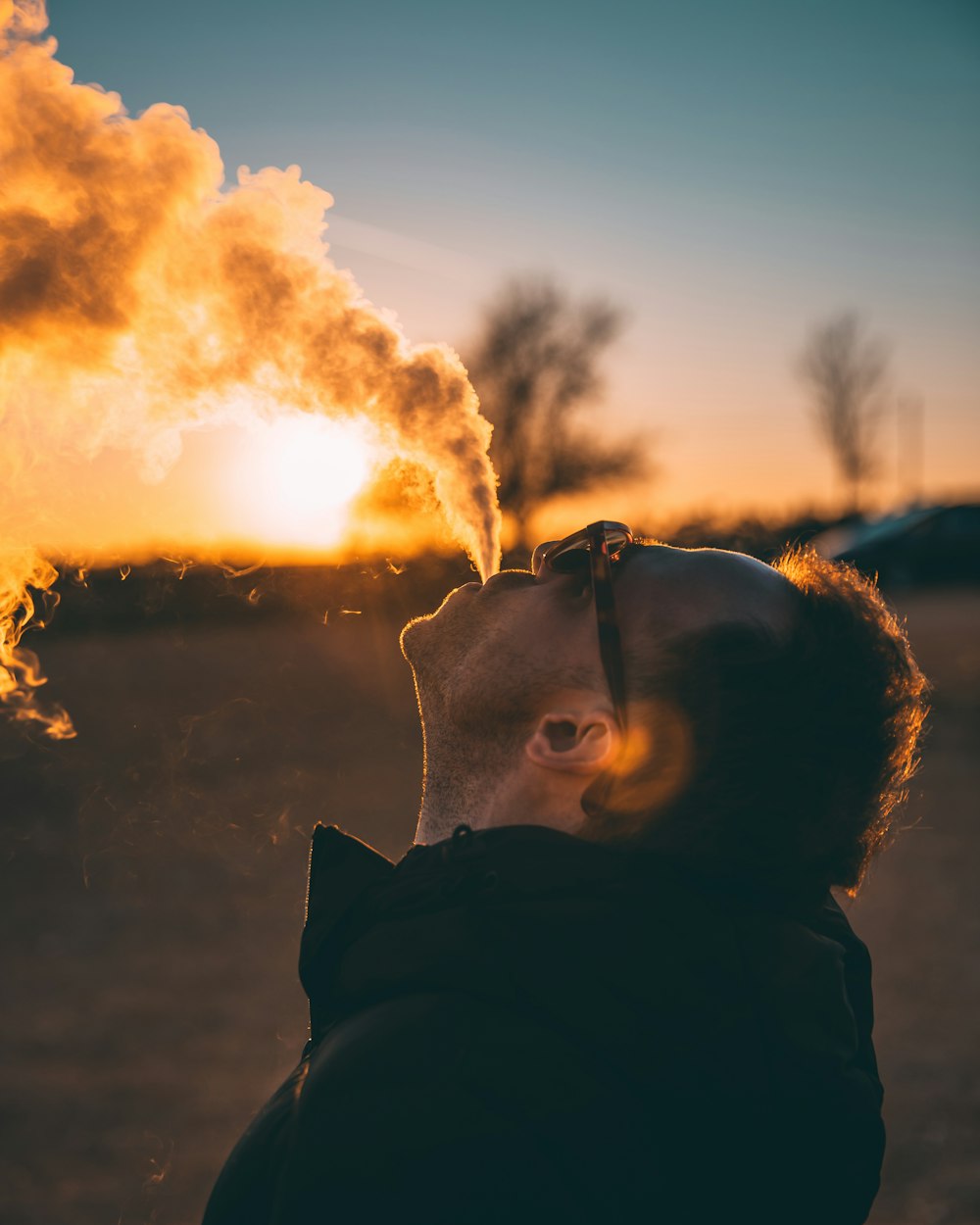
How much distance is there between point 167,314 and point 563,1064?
8.46 feet

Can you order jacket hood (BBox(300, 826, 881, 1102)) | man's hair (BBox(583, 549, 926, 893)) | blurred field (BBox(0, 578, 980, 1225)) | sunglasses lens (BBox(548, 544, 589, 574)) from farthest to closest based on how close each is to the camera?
blurred field (BBox(0, 578, 980, 1225)) → sunglasses lens (BBox(548, 544, 589, 574)) → man's hair (BBox(583, 549, 926, 893)) → jacket hood (BBox(300, 826, 881, 1102))

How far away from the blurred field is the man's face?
12.1ft

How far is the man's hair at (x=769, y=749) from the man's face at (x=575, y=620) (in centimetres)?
4

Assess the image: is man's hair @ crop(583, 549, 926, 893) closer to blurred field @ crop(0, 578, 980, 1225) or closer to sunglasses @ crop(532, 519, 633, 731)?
sunglasses @ crop(532, 519, 633, 731)

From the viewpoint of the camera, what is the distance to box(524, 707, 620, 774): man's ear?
187 cm

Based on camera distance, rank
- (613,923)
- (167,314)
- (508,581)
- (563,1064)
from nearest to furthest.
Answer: (563,1064) → (613,923) → (508,581) → (167,314)

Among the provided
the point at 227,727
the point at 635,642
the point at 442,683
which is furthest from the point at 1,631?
the point at 227,727

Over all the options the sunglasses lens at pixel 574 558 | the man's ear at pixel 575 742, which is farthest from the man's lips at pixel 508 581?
the man's ear at pixel 575 742

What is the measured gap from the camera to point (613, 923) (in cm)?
146

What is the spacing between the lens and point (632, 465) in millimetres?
17266

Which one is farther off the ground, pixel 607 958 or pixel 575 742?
pixel 575 742

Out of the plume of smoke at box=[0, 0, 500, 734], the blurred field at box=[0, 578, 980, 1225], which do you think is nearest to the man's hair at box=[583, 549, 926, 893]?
the plume of smoke at box=[0, 0, 500, 734]

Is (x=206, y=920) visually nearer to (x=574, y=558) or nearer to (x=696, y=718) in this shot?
(x=574, y=558)

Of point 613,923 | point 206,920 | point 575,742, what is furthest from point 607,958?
point 206,920
